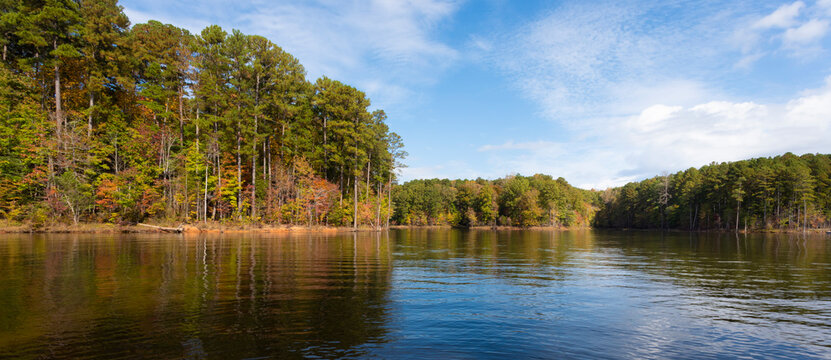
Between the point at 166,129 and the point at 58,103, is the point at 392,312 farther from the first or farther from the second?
the point at 58,103

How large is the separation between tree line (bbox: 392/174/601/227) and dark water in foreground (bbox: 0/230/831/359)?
103 metres

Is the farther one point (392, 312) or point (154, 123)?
point (154, 123)

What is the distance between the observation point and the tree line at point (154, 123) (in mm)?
40469

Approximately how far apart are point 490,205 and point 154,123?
9962 centimetres

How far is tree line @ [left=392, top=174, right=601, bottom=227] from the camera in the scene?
123 metres

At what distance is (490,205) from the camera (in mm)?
127500

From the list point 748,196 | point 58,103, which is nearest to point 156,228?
point 58,103

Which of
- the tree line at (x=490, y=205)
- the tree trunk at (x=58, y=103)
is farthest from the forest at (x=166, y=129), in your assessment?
the tree line at (x=490, y=205)

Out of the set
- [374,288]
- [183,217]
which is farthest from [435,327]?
[183,217]

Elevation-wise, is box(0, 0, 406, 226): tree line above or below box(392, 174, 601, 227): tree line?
above

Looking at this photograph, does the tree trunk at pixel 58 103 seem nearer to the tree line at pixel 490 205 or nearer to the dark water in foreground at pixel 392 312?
the dark water in foreground at pixel 392 312

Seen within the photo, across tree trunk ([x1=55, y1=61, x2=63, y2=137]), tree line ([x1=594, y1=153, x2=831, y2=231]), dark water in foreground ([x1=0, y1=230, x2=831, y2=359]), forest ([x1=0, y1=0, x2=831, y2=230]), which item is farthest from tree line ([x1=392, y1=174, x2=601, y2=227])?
dark water in foreground ([x1=0, y1=230, x2=831, y2=359])

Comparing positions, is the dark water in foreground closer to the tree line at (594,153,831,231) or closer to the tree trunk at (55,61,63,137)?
the tree trunk at (55,61,63,137)

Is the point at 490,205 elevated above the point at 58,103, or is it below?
→ below
